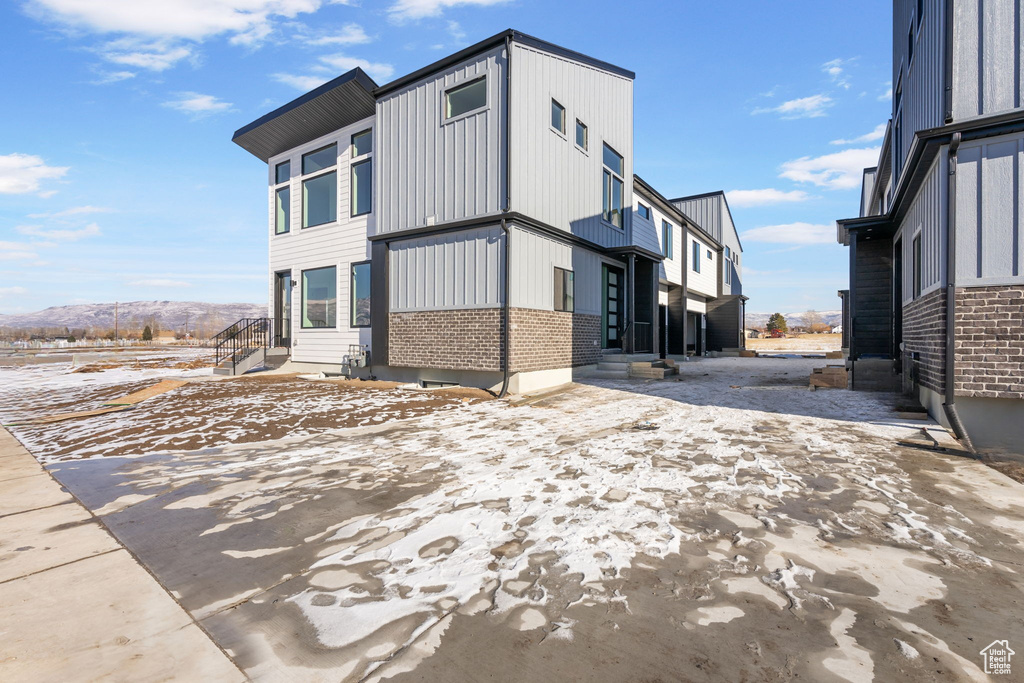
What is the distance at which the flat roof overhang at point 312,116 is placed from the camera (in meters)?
12.6

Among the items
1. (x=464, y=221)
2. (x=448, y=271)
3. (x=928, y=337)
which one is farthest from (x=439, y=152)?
(x=928, y=337)

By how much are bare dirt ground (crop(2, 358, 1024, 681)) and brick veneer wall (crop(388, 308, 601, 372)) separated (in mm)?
4657

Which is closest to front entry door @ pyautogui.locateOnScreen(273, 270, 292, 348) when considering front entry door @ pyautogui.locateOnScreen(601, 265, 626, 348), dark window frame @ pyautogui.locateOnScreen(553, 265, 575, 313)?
dark window frame @ pyautogui.locateOnScreen(553, 265, 575, 313)

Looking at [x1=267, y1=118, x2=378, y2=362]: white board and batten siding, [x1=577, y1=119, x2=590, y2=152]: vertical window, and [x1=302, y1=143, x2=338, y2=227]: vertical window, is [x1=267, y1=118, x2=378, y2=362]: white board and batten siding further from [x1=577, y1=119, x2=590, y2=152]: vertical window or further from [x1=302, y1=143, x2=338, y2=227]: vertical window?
[x1=577, y1=119, x2=590, y2=152]: vertical window

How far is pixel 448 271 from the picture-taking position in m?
11.1

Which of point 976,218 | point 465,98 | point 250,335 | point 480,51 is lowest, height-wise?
point 250,335

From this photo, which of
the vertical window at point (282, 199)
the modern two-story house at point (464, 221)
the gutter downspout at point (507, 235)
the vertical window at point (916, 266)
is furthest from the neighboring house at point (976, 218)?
the vertical window at point (282, 199)

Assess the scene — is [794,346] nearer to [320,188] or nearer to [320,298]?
[320,298]

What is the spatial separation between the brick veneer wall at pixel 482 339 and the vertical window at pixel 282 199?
22.5ft

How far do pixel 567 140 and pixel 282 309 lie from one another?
11205 mm

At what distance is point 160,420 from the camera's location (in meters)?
7.71

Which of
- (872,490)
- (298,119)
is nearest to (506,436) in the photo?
(872,490)

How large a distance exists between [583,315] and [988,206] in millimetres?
8275

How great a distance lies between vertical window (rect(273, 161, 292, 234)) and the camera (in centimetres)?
1586
